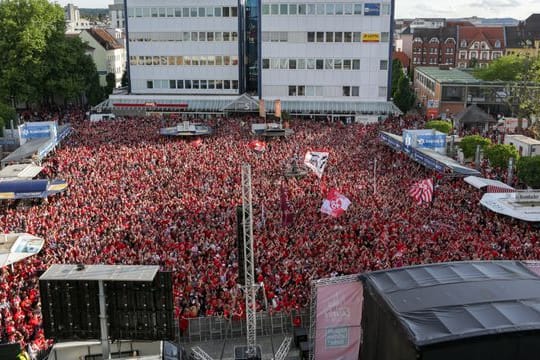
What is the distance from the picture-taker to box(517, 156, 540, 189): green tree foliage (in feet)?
88.8

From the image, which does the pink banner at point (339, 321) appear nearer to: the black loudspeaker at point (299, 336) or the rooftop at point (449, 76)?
the black loudspeaker at point (299, 336)

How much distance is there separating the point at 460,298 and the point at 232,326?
6975mm

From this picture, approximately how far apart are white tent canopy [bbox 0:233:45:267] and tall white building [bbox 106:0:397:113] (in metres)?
34.0

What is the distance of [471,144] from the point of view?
3275 centimetres

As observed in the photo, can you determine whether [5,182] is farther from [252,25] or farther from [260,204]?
[252,25]

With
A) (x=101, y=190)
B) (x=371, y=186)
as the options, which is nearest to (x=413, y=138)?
(x=371, y=186)

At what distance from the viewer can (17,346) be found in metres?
12.1

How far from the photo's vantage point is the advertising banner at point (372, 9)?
48.5 metres

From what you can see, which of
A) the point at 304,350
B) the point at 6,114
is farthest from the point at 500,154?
the point at 6,114

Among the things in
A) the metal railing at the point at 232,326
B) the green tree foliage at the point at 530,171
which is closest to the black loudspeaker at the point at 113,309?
the metal railing at the point at 232,326

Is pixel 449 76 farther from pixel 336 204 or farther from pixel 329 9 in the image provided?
pixel 336 204

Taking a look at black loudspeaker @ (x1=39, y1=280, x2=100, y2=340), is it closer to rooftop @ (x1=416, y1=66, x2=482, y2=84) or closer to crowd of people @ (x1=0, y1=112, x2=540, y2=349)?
crowd of people @ (x1=0, y1=112, x2=540, y2=349)

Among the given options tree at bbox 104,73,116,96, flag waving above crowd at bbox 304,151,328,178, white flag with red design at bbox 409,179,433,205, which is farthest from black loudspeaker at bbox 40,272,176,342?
tree at bbox 104,73,116,96

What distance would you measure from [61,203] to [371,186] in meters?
13.8
